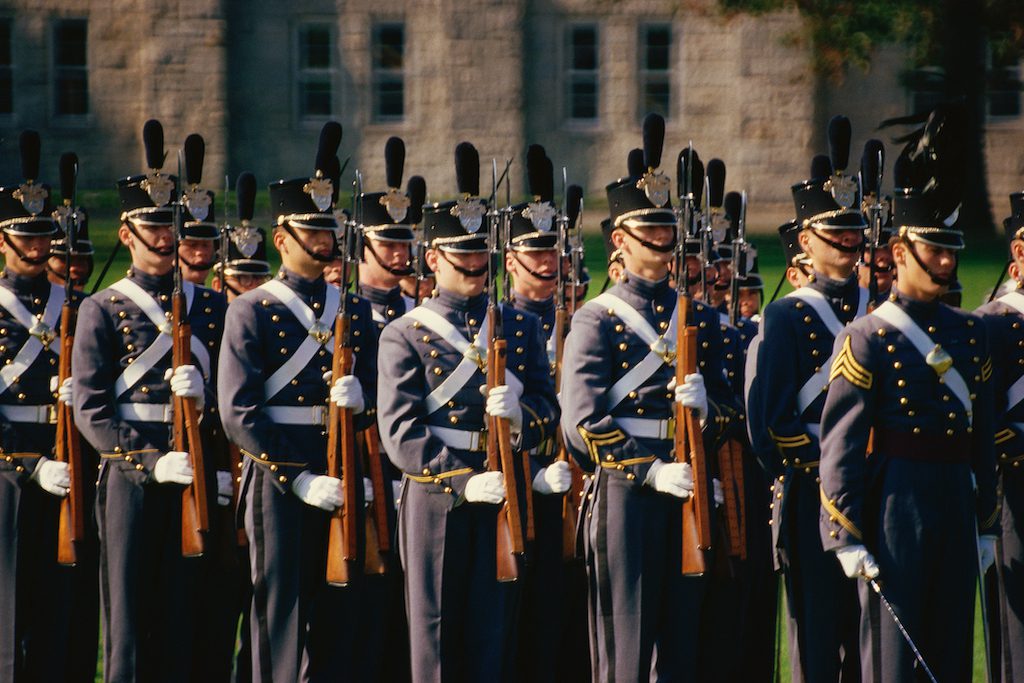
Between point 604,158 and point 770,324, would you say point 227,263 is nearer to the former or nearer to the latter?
point 770,324

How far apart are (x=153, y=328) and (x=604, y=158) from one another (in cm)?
1787

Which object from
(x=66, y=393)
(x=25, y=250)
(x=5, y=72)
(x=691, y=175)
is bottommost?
(x=66, y=393)

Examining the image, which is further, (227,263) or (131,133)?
(131,133)

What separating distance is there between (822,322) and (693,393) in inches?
28.0

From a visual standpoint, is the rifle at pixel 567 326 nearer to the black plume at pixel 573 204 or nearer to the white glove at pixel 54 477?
the black plume at pixel 573 204

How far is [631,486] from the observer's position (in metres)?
7.00

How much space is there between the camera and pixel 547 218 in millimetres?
8031

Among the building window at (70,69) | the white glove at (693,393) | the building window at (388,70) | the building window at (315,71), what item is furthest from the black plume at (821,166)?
the building window at (70,69)

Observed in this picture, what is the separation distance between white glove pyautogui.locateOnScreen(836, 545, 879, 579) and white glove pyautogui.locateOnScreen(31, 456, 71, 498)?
3.32m

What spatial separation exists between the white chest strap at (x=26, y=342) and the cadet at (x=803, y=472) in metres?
3.12

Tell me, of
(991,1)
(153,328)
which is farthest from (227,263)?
(991,1)

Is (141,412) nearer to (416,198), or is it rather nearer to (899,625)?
(416,198)

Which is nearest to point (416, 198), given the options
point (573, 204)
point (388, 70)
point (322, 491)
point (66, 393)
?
point (573, 204)

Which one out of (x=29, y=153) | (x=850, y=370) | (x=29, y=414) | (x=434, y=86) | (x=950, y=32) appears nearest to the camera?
(x=850, y=370)
